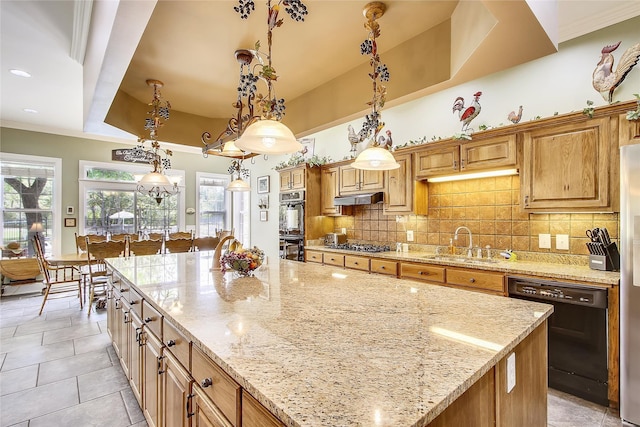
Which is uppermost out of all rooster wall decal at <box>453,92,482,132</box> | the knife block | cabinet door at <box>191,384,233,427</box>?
rooster wall decal at <box>453,92,482,132</box>

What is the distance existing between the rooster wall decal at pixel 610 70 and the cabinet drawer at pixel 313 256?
3353 mm

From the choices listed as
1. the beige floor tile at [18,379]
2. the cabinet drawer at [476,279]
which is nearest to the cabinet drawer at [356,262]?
the cabinet drawer at [476,279]

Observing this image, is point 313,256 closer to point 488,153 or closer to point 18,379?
point 488,153

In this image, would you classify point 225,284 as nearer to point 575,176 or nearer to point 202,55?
point 202,55

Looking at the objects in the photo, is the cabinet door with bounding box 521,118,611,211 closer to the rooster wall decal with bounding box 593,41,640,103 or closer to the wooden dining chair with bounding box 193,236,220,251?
the rooster wall decal with bounding box 593,41,640,103

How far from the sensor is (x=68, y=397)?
7.58 ft

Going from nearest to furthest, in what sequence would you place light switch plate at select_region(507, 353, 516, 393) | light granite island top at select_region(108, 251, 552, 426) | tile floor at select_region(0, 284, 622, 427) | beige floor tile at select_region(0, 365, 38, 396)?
1. light granite island top at select_region(108, 251, 552, 426)
2. light switch plate at select_region(507, 353, 516, 393)
3. tile floor at select_region(0, 284, 622, 427)
4. beige floor tile at select_region(0, 365, 38, 396)

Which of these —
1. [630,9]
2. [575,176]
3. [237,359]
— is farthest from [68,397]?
[630,9]

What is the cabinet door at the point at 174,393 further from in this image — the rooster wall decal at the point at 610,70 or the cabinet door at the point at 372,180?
the rooster wall decal at the point at 610,70

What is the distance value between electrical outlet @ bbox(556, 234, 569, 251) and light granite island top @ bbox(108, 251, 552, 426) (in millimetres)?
1679

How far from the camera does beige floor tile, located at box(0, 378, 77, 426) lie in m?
2.10

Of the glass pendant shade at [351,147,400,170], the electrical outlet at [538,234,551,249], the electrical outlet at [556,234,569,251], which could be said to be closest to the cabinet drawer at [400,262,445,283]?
the electrical outlet at [538,234,551,249]

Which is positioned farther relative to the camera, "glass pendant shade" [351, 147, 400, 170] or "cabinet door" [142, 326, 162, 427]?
"glass pendant shade" [351, 147, 400, 170]

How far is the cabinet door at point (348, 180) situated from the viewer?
13.9ft
